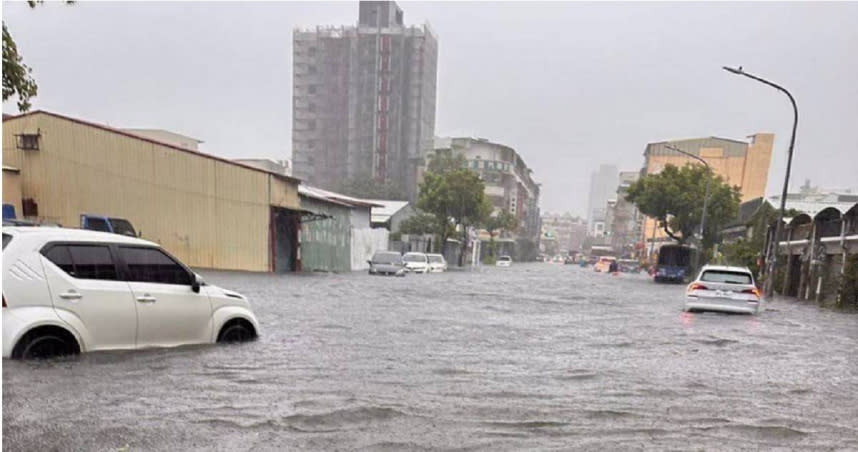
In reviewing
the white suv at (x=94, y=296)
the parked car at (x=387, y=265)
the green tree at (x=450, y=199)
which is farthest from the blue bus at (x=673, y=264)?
the white suv at (x=94, y=296)

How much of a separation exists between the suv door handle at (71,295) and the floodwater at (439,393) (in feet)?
2.22

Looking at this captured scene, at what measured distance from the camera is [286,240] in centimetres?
3055

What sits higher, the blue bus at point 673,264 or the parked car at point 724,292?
the parked car at point 724,292

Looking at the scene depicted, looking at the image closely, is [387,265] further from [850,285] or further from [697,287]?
[850,285]

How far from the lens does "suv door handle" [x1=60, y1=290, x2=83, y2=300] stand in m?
6.82

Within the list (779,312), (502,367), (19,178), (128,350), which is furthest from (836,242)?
(19,178)

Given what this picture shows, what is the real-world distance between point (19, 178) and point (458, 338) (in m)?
24.5

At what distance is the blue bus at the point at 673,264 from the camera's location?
4184cm

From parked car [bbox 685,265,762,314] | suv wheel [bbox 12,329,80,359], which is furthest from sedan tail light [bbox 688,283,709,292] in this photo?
suv wheel [bbox 12,329,80,359]

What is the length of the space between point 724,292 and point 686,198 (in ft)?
102

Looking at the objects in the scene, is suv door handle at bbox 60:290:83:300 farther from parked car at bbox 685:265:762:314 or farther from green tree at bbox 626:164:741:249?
green tree at bbox 626:164:741:249

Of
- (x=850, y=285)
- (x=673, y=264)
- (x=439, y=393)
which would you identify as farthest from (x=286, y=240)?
(x=673, y=264)

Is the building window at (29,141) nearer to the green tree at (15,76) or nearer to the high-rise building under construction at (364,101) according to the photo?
the green tree at (15,76)

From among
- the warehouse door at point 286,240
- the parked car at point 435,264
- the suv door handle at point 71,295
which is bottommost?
the parked car at point 435,264
